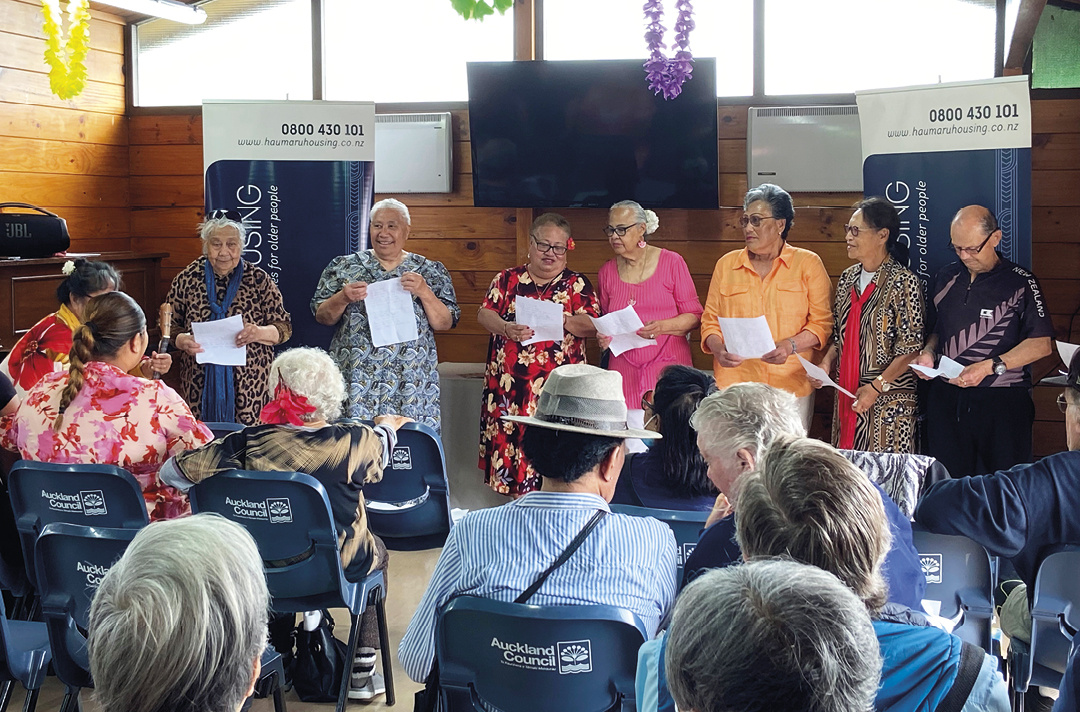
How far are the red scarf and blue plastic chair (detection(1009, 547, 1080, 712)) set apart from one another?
1.90 meters

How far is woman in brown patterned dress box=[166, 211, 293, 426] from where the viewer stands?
183 inches

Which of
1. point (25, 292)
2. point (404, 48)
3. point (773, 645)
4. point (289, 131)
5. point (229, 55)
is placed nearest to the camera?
point (773, 645)

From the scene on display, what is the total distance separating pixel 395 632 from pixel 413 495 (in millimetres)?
617

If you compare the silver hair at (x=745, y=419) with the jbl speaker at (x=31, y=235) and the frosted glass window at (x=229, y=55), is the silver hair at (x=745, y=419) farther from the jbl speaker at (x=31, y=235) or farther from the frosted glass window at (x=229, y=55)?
the frosted glass window at (x=229, y=55)

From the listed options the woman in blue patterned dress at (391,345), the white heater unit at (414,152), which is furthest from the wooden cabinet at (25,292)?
the white heater unit at (414,152)

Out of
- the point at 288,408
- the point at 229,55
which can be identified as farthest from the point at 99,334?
the point at 229,55

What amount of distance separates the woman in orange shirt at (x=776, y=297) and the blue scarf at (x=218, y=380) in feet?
7.15

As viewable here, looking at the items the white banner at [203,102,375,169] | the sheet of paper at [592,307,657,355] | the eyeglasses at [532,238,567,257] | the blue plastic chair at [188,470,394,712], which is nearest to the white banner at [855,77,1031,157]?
the sheet of paper at [592,307,657,355]

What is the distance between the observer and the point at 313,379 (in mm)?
2834

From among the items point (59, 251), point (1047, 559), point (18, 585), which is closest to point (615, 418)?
point (1047, 559)

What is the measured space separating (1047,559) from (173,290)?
3.83 m

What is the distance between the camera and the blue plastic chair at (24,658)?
2.37 metres

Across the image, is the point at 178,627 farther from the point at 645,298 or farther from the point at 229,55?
the point at 229,55

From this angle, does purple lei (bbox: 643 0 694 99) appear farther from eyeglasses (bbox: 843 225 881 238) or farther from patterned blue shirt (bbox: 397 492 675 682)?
patterned blue shirt (bbox: 397 492 675 682)
